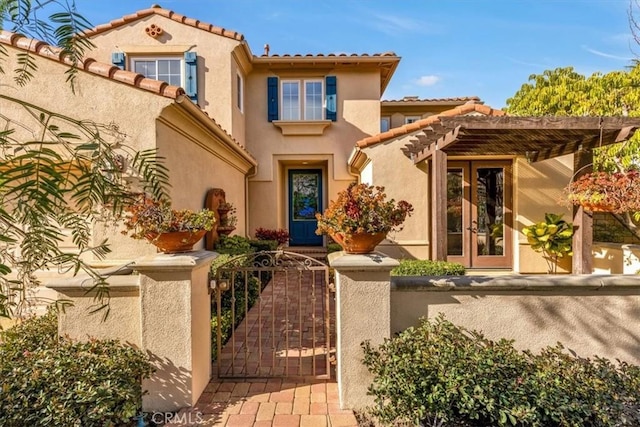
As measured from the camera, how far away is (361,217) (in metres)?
3.42

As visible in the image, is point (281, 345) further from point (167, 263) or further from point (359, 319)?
point (167, 263)

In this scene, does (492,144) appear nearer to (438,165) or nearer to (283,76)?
(438,165)

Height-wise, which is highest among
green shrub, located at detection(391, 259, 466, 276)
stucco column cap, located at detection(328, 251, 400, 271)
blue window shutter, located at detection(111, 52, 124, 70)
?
blue window shutter, located at detection(111, 52, 124, 70)

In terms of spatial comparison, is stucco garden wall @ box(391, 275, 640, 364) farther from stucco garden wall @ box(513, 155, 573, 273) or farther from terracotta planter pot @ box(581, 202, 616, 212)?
stucco garden wall @ box(513, 155, 573, 273)

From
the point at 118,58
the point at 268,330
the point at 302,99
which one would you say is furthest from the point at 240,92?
the point at 268,330

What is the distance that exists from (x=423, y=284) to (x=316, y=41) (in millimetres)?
11763

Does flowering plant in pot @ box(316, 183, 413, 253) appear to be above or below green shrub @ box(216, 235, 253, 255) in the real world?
above

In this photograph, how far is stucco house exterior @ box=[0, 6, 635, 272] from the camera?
5.25m

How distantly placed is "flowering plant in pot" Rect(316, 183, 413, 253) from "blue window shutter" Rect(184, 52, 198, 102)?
8750 millimetres

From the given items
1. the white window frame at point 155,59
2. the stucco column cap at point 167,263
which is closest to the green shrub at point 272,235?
the white window frame at point 155,59

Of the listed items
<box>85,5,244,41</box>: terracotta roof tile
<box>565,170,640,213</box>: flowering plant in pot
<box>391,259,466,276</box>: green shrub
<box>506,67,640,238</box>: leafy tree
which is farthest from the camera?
<box>85,5,244,41</box>: terracotta roof tile

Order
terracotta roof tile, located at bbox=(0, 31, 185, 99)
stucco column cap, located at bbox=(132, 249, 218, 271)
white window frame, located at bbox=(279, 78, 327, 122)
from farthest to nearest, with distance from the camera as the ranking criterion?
1. white window frame, located at bbox=(279, 78, 327, 122)
2. terracotta roof tile, located at bbox=(0, 31, 185, 99)
3. stucco column cap, located at bbox=(132, 249, 218, 271)

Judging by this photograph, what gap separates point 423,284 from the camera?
3.55 meters
